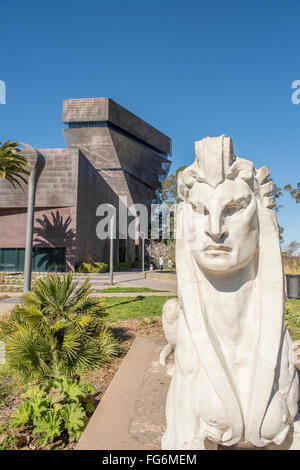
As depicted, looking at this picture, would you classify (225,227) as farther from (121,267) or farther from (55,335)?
(121,267)

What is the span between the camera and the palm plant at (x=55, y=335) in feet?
12.3

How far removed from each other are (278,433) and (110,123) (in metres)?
48.4

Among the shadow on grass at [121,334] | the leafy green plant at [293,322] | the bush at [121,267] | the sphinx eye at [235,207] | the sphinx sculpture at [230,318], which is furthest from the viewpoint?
the bush at [121,267]

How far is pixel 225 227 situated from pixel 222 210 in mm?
112

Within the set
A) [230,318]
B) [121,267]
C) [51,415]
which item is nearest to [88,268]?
[121,267]

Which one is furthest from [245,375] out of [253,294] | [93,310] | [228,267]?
[93,310]

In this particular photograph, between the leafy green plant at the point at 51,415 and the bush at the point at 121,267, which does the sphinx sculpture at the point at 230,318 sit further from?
the bush at the point at 121,267

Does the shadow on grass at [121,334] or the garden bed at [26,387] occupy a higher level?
the garden bed at [26,387]

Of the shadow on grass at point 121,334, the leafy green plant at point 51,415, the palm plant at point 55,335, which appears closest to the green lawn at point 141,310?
the shadow on grass at point 121,334

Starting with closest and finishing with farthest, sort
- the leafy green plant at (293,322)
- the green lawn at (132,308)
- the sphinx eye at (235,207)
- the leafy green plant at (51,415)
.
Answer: the sphinx eye at (235,207) → the leafy green plant at (51,415) → the leafy green plant at (293,322) → the green lawn at (132,308)

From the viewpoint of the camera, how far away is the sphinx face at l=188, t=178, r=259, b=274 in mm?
1856

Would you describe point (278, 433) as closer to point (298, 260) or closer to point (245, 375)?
point (245, 375)

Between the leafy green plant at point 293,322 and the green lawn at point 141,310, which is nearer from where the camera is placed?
the leafy green plant at point 293,322

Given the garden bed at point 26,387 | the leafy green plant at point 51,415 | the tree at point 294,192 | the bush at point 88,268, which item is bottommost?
the bush at point 88,268
